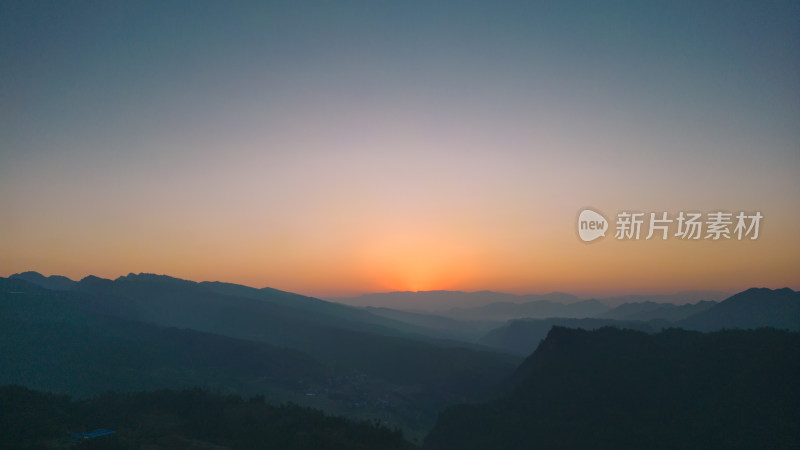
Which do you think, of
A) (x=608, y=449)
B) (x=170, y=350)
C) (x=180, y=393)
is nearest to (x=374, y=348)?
(x=170, y=350)

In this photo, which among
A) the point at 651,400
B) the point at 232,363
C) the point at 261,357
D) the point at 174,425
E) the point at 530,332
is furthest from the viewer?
the point at 530,332

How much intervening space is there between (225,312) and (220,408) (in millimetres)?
115074

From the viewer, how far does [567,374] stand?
174ft

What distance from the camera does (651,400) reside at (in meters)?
45.3

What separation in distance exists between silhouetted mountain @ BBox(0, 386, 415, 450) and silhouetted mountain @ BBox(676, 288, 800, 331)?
134070 millimetres

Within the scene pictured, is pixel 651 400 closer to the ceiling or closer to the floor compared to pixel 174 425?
closer to the ceiling

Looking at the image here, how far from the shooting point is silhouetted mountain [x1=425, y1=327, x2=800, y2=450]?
38.8 metres

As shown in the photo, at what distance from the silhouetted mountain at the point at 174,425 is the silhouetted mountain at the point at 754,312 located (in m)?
134

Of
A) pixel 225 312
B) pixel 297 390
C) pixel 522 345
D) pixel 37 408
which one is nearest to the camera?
pixel 37 408

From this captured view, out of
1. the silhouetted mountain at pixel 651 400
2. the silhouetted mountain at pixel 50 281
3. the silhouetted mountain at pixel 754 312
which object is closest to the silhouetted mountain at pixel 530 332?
the silhouetted mountain at pixel 754 312

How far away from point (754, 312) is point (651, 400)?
4847 inches

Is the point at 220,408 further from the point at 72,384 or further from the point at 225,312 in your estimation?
the point at 225,312

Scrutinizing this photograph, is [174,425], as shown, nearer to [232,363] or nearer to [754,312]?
[232,363]

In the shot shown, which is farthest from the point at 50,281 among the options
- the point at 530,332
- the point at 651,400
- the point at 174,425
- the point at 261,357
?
the point at 651,400
